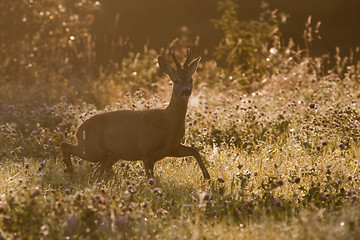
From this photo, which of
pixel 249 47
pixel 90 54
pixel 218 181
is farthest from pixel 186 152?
pixel 90 54

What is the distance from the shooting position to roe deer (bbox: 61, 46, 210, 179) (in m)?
6.33

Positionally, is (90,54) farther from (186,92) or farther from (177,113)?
(186,92)

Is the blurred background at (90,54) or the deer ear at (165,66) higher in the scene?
the blurred background at (90,54)

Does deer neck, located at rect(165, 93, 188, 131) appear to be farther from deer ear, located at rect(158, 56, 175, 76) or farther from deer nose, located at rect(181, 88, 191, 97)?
deer ear, located at rect(158, 56, 175, 76)

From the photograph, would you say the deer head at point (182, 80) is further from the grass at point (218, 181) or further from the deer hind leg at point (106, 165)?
the deer hind leg at point (106, 165)

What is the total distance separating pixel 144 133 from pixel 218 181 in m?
1.01

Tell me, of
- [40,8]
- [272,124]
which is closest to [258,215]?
[272,124]

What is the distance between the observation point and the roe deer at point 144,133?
633 centimetres

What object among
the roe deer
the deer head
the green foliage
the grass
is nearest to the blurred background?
the green foliage

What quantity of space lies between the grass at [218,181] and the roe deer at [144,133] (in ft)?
0.73

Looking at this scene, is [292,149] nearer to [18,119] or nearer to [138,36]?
[18,119]

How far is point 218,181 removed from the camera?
594 cm

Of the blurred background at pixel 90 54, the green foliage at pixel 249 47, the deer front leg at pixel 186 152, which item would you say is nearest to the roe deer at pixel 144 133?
the deer front leg at pixel 186 152

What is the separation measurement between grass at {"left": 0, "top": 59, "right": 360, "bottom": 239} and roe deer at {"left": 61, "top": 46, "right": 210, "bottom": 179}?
0.22 metres
